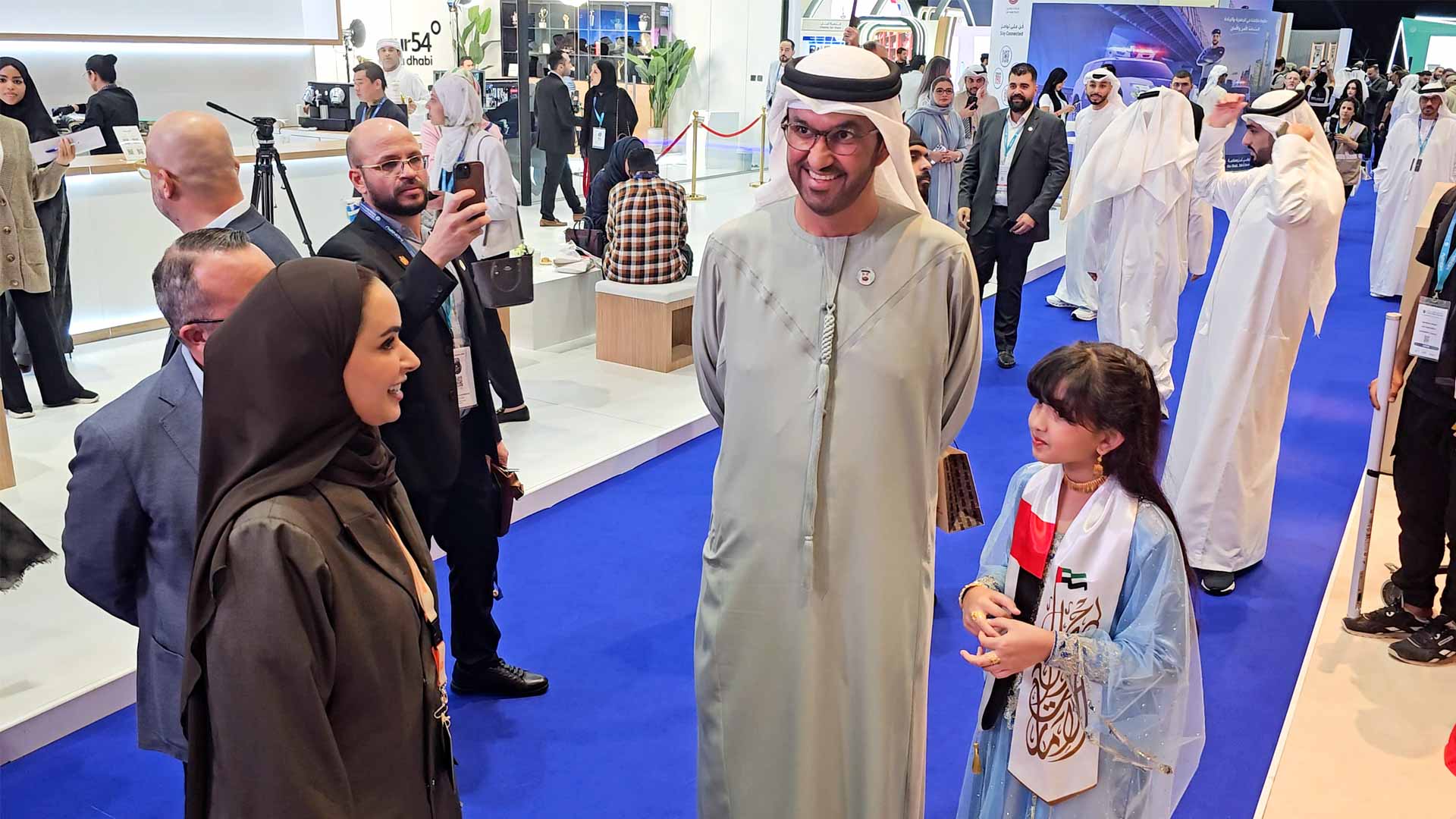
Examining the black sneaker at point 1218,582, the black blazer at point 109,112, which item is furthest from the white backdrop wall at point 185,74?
the black sneaker at point 1218,582

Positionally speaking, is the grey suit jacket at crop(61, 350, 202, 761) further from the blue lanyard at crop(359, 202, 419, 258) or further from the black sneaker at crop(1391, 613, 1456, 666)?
the black sneaker at crop(1391, 613, 1456, 666)

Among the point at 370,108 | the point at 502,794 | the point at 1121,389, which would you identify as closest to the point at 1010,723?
the point at 1121,389

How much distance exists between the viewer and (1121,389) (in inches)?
82.0

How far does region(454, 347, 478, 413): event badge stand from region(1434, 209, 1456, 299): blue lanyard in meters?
2.91

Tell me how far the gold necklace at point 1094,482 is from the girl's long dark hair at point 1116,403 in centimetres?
1

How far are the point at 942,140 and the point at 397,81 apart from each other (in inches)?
209

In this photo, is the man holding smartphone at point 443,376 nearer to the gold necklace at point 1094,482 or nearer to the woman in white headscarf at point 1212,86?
the gold necklace at point 1094,482

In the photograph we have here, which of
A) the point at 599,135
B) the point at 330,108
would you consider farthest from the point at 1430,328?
the point at 599,135

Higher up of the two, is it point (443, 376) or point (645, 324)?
point (443, 376)

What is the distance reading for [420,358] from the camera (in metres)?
2.78

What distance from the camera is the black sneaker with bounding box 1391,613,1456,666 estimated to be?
12.4ft

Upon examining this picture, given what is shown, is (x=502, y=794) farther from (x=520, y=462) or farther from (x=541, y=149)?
(x=541, y=149)

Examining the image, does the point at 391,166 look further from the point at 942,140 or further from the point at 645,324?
the point at 942,140

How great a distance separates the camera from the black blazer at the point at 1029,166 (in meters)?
7.02
